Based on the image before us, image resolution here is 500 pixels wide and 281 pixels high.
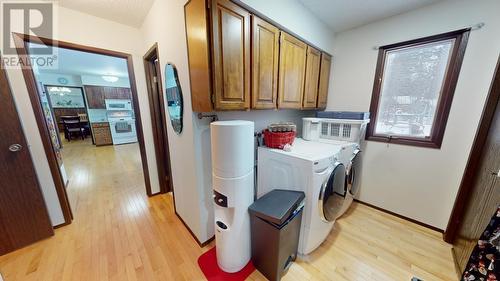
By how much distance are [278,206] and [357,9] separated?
2141 mm

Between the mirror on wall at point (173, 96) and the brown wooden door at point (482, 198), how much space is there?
8.03 feet

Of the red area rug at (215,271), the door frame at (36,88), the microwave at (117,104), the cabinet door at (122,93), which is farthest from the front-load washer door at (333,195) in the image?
the cabinet door at (122,93)

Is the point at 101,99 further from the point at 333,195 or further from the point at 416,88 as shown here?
the point at 416,88

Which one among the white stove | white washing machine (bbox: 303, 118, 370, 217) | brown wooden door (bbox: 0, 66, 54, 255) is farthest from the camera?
the white stove

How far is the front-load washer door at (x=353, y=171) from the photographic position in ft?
5.69

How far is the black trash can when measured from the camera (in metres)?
1.14

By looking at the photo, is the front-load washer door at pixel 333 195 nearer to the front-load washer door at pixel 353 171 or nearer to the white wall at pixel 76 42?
the front-load washer door at pixel 353 171

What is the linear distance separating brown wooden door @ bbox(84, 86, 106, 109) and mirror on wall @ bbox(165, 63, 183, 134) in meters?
6.05

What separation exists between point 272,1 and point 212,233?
7.32 ft

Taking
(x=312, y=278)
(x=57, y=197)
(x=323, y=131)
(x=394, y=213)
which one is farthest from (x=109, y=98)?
(x=394, y=213)

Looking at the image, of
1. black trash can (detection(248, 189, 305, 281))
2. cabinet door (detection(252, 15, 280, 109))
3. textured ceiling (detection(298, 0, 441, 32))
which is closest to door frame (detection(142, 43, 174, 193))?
cabinet door (detection(252, 15, 280, 109))

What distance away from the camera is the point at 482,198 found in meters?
1.29

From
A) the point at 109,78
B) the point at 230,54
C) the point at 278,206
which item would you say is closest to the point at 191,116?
the point at 230,54

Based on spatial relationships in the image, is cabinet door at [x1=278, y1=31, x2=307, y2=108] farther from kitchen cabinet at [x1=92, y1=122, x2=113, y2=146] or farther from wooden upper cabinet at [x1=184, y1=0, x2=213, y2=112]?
kitchen cabinet at [x1=92, y1=122, x2=113, y2=146]
